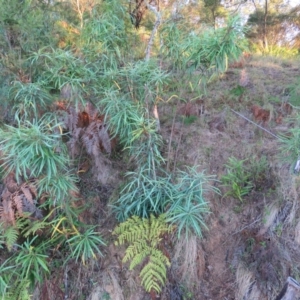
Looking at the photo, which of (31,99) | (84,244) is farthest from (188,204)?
(31,99)

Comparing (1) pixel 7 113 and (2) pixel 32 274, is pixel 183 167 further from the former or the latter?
(1) pixel 7 113

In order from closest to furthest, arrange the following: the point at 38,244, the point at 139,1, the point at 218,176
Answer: the point at 38,244, the point at 218,176, the point at 139,1

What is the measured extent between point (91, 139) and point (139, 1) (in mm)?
2307

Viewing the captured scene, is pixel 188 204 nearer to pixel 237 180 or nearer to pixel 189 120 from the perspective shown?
pixel 237 180

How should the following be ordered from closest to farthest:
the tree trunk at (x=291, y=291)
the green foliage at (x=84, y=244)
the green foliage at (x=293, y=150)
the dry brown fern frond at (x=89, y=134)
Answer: the tree trunk at (x=291, y=291), the green foliage at (x=84, y=244), the green foliage at (x=293, y=150), the dry brown fern frond at (x=89, y=134)

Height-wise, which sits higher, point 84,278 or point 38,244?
point 38,244

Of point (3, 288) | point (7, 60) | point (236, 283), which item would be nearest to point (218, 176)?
point (236, 283)

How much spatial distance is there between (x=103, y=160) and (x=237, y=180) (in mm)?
1234

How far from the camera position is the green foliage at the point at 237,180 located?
96.7 inches

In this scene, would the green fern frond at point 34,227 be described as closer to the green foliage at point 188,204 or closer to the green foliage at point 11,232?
the green foliage at point 11,232

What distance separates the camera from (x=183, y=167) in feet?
8.77

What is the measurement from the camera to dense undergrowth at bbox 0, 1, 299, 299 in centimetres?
200

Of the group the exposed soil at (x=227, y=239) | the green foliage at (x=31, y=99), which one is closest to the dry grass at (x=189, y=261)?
the exposed soil at (x=227, y=239)

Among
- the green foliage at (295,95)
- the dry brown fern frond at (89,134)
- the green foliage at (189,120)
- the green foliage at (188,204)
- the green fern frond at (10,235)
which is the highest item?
the green foliage at (295,95)
